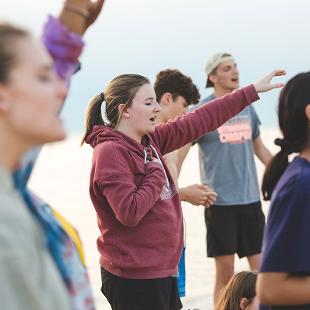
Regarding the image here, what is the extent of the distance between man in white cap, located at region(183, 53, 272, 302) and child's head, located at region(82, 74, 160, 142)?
1.84m

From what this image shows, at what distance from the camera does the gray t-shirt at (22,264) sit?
4.92 feet

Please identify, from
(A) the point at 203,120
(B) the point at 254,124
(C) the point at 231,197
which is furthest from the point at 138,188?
(B) the point at 254,124

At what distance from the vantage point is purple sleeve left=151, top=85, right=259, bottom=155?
3.72 metres

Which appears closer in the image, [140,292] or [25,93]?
[25,93]

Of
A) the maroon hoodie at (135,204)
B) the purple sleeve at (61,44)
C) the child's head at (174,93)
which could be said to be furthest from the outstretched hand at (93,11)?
the child's head at (174,93)

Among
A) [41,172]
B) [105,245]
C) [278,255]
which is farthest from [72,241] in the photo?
[41,172]

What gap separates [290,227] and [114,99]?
1.68 m

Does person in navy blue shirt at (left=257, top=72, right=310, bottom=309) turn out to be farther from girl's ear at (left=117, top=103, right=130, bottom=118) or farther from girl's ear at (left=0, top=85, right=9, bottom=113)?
girl's ear at (left=117, top=103, right=130, bottom=118)

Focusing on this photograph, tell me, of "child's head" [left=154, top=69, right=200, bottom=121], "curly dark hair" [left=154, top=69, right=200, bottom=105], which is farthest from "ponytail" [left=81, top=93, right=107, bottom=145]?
"curly dark hair" [left=154, top=69, right=200, bottom=105]

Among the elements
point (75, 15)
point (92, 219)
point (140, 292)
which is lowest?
point (92, 219)

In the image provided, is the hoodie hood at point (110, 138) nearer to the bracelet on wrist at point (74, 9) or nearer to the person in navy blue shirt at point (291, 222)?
the person in navy blue shirt at point (291, 222)

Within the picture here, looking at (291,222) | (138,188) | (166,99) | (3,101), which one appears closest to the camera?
(3,101)

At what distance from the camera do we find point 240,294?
12.4ft

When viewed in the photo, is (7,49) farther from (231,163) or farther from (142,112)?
(231,163)
